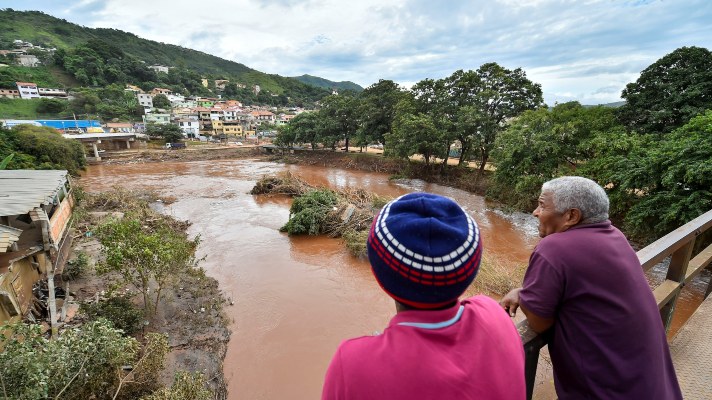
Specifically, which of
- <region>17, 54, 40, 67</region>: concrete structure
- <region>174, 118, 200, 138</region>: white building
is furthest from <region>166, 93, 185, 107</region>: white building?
<region>17, 54, 40, 67</region>: concrete structure

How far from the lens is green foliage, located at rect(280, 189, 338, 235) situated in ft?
39.3

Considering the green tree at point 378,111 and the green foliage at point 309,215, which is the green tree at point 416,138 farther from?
the green foliage at point 309,215

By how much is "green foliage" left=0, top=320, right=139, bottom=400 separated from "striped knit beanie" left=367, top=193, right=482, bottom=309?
14.3 ft

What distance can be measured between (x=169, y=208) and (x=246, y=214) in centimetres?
420

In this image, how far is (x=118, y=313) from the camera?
235 inches

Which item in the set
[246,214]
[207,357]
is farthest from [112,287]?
[246,214]

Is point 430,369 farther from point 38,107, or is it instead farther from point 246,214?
point 38,107

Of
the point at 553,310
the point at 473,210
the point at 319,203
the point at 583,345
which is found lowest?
the point at 473,210

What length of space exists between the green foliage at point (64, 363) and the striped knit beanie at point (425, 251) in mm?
4348

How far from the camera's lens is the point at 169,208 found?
1608 cm

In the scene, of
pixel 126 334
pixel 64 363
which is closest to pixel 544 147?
pixel 126 334

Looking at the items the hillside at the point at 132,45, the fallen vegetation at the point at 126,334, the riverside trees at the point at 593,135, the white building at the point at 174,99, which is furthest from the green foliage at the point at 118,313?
the hillside at the point at 132,45

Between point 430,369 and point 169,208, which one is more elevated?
point 430,369

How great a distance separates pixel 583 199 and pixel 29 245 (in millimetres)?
8531
